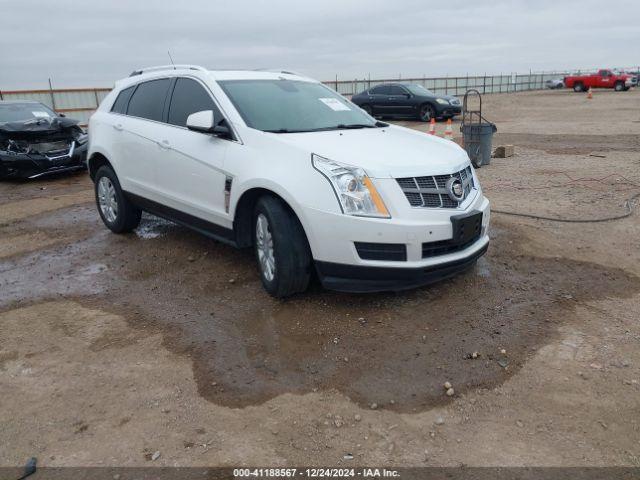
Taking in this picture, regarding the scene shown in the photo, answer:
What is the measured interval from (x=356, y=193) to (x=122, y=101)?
3.62 meters

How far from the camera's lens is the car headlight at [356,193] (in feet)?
12.1

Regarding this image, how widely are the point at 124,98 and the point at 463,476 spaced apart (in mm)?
5298

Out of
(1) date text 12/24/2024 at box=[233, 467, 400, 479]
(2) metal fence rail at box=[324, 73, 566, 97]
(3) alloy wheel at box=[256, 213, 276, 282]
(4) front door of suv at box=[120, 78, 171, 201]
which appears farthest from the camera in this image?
(2) metal fence rail at box=[324, 73, 566, 97]

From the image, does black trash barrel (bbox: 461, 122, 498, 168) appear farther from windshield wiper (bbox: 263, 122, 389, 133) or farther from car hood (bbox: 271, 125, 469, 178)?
car hood (bbox: 271, 125, 469, 178)

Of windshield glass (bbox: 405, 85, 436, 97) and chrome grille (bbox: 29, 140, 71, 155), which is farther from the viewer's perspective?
windshield glass (bbox: 405, 85, 436, 97)

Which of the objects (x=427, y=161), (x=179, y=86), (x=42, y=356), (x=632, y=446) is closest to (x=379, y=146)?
(x=427, y=161)

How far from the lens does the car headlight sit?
3.70 meters

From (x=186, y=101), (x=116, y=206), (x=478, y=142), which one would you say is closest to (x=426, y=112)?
(x=478, y=142)

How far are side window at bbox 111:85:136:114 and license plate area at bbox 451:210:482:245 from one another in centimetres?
397

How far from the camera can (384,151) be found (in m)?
4.08

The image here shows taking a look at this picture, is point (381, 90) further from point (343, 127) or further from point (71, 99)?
point (343, 127)

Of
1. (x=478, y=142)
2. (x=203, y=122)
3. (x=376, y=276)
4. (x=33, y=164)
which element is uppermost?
(x=203, y=122)

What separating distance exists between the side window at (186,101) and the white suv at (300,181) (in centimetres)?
2

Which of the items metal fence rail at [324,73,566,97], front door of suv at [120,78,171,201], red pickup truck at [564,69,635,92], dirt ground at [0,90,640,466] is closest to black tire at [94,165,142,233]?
front door of suv at [120,78,171,201]
